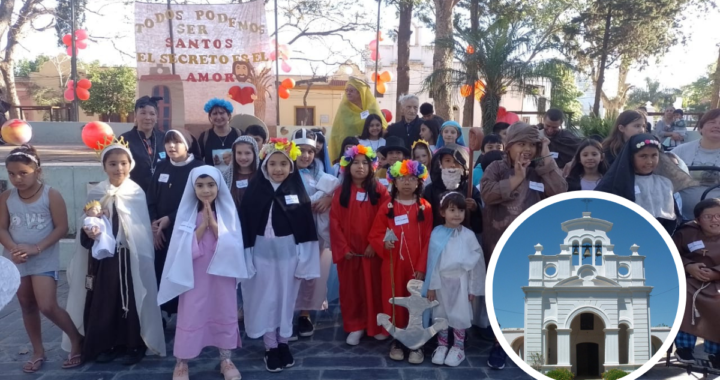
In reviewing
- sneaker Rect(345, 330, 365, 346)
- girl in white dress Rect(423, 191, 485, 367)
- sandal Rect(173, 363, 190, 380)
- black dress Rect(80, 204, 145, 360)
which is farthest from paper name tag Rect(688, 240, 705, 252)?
black dress Rect(80, 204, 145, 360)

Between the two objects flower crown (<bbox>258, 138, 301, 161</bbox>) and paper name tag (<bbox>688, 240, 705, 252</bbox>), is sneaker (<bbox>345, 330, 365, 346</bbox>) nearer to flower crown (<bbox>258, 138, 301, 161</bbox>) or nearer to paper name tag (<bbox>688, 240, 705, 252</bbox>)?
flower crown (<bbox>258, 138, 301, 161</bbox>)

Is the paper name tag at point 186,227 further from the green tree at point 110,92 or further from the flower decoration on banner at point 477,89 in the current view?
the green tree at point 110,92

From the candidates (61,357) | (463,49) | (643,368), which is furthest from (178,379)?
(463,49)

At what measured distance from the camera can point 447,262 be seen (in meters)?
3.99

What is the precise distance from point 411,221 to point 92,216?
94.2 inches

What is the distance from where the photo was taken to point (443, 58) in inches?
527

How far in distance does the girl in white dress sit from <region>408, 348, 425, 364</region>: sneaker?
0.10 metres

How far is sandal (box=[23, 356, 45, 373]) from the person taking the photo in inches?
157

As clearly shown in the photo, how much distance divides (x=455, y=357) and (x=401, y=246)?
0.94m

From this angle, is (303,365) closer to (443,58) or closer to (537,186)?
(537,186)

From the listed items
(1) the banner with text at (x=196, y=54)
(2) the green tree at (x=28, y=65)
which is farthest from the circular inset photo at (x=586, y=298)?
(2) the green tree at (x=28, y=65)

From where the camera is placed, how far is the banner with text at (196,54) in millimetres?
10133

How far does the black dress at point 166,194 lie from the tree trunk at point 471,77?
8.92m

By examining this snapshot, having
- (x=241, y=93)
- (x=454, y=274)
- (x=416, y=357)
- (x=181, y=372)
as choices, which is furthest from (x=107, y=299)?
(x=241, y=93)
